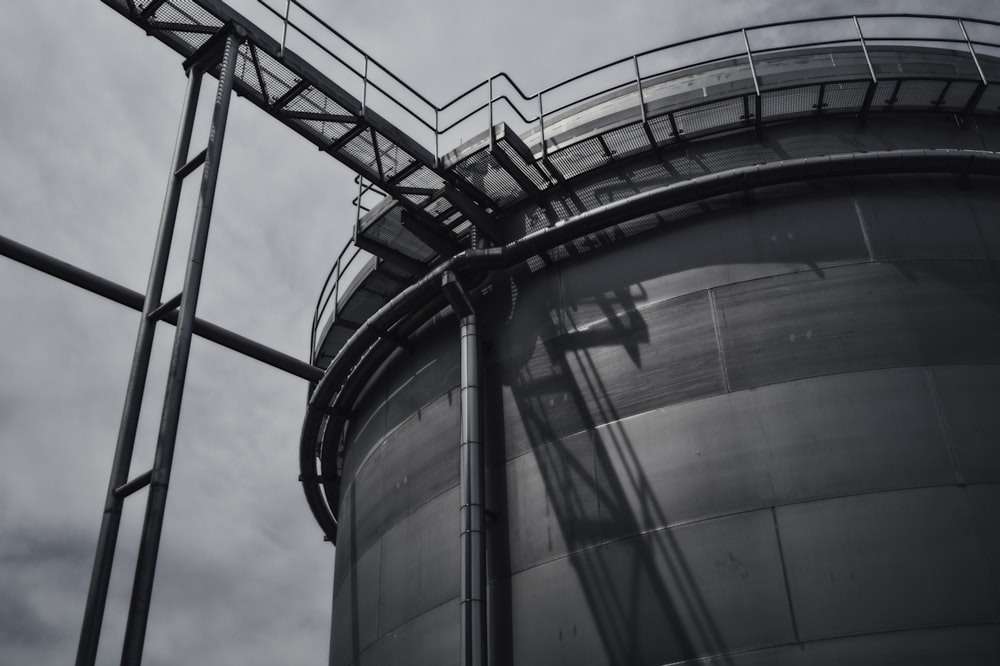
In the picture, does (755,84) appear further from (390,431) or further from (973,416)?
→ (390,431)

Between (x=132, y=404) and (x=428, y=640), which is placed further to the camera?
(x=428, y=640)

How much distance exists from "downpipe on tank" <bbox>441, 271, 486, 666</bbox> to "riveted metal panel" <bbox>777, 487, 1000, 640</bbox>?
12.3 feet

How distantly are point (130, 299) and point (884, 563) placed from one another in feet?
40.0

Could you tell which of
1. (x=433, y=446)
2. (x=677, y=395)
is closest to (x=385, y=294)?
(x=433, y=446)

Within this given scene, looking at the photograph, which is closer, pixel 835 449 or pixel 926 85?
pixel 835 449

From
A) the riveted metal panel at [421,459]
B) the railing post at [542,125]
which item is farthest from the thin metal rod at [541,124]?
the riveted metal panel at [421,459]

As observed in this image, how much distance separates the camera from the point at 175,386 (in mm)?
10211

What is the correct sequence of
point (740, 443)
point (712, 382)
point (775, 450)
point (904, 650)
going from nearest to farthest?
point (904, 650)
point (775, 450)
point (740, 443)
point (712, 382)

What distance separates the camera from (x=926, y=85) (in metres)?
12.6

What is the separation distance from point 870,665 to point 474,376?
6.17 metres

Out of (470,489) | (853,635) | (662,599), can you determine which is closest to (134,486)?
(470,489)

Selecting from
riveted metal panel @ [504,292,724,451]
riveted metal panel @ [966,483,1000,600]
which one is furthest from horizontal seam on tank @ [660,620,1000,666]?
riveted metal panel @ [504,292,724,451]

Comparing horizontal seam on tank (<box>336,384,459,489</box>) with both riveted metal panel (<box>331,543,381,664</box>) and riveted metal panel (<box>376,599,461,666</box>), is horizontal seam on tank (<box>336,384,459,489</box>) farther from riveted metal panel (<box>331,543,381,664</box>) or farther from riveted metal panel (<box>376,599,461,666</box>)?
riveted metal panel (<box>376,599,461,666</box>)

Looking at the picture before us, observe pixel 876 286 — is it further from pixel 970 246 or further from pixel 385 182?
pixel 385 182
